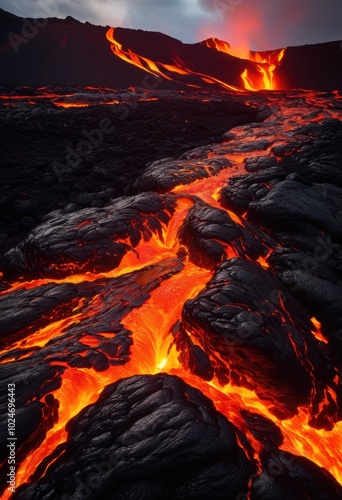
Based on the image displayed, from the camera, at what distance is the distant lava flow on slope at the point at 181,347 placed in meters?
2.71

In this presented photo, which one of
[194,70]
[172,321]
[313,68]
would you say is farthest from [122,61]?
[172,321]

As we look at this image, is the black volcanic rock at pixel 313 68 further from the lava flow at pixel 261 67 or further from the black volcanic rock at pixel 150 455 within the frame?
the black volcanic rock at pixel 150 455

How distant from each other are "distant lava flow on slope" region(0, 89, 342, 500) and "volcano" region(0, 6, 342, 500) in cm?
2

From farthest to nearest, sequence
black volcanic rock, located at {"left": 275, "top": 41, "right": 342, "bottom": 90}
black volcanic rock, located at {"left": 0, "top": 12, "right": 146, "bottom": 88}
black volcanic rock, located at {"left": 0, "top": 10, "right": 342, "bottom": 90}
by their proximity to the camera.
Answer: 1. black volcanic rock, located at {"left": 275, "top": 41, "right": 342, "bottom": 90}
2. black volcanic rock, located at {"left": 0, "top": 10, "right": 342, "bottom": 90}
3. black volcanic rock, located at {"left": 0, "top": 12, "right": 146, "bottom": 88}

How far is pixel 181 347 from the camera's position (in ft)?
13.9

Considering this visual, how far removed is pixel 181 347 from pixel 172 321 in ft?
1.96

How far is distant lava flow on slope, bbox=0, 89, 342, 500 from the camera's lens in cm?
271

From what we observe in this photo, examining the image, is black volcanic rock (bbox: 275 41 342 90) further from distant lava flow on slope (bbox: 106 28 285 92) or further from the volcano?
the volcano

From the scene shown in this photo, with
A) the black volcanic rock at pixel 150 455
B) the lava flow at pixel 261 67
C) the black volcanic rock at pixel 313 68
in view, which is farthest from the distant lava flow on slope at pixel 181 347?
the black volcanic rock at pixel 313 68

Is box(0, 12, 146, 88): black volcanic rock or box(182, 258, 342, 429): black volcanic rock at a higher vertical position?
box(0, 12, 146, 88): black volcanic rock

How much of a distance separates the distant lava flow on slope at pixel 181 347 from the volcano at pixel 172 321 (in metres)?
0.02


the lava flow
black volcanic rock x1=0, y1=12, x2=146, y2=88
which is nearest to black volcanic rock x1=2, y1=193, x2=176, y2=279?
black volcanic rock x1=0, y1=12, x2=146, y2=88

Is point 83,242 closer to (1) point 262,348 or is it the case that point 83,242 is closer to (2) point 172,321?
(2) point 172,321

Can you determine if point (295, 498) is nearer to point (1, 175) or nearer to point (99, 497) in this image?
point (99, 497)
